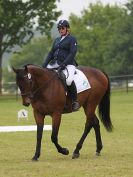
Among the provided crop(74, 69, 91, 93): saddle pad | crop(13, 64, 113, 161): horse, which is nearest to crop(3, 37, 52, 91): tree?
crop(13, 64, 113, 161): horse

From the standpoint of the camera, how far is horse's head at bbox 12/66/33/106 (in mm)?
12125

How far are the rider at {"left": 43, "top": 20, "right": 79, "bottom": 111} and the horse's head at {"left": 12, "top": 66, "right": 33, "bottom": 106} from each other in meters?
0.97

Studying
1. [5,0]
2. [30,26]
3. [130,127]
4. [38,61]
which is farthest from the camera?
[38,61]

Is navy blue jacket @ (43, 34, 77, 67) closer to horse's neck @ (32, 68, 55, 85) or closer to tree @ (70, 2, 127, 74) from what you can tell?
horse's neck @ (32, 68, 55, 85)

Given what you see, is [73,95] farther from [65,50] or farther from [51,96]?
[65,50]

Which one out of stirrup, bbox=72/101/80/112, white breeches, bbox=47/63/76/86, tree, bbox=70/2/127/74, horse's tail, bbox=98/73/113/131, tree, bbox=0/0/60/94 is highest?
white breeches, bbox=47/63/76/86

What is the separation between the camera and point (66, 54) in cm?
1315

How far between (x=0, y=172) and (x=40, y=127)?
2.23 meters

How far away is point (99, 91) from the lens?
45.6 feet

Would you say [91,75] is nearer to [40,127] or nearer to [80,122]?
[40,127]

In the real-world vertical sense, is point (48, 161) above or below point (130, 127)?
above

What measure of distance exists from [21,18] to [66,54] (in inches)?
1339

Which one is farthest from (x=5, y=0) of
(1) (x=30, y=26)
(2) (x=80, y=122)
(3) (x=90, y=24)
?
(3) (x=90, y=24)

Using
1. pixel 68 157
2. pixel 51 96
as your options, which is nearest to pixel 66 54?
pixel 51 96
